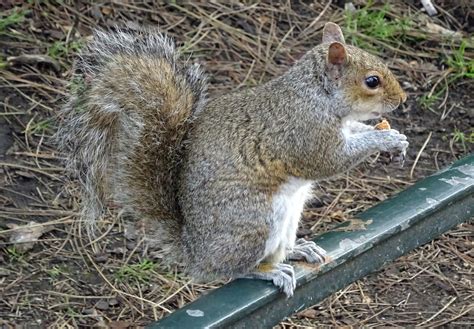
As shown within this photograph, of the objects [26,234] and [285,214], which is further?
[26,234]

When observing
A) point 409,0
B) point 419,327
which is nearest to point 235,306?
point 419,327

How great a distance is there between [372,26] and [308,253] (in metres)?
2.12

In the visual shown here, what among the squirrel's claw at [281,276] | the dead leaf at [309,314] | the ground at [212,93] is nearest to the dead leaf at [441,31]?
the ground at [212,93]

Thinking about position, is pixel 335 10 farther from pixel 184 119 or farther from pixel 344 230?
pixel 344 230

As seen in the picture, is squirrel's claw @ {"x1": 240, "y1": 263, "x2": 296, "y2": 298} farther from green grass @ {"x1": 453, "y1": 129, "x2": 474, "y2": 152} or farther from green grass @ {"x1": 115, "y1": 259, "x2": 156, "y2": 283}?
green grass @ {"x1": 453, "y1": 129, "x2": 474, "y2": 152}

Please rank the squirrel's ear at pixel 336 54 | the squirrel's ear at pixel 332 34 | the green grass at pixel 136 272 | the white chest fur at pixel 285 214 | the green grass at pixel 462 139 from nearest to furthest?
the white chest fur at pixel 285 214 < the squirrel's ear at pixel 336 54 < the squirrel's ear at pixel 332 34 < the green grass at pixel 136 272 < the green grass at pixel 462 139

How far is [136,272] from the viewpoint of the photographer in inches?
107

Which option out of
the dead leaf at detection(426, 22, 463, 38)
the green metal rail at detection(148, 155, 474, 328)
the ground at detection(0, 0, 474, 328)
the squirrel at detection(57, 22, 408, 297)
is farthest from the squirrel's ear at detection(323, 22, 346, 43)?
the dead leaf at detection(426, 22, 463, 38)

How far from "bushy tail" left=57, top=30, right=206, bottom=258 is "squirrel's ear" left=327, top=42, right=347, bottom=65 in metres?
0.29

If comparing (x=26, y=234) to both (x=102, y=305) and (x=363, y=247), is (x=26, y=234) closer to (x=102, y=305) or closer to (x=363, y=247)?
(x=102, y=305)

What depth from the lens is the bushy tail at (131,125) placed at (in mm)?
2061

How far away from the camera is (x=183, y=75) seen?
2.14 meters

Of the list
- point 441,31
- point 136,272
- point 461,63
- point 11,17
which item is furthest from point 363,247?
point 441,31

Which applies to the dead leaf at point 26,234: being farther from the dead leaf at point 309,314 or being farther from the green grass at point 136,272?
the dead leaf at point 309,314
